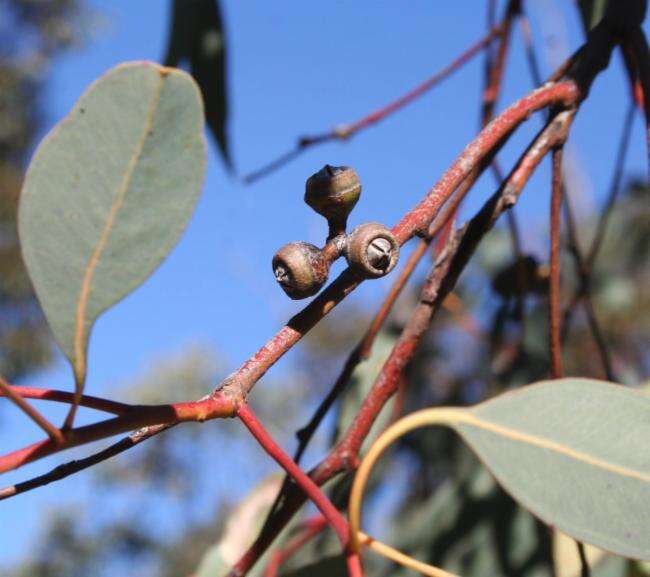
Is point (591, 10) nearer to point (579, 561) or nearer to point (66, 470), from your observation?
point (579, 561)

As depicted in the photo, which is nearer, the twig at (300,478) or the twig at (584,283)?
the twig at (300,478)

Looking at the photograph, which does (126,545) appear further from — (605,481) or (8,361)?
(605,481)

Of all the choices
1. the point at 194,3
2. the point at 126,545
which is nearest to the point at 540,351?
the point at 194,3

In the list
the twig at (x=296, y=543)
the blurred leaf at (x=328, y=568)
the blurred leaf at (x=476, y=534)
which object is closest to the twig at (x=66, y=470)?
the blurred leaf at (x=328, y=568)

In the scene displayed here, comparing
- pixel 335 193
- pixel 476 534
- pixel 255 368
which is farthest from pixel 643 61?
pixel 476 534

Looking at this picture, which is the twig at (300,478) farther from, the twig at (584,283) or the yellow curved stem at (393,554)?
the twig at (584,283)

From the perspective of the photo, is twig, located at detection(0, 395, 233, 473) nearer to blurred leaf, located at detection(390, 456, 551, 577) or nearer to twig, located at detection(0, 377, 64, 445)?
twig, located at detection(0, 377, 64, 445)
